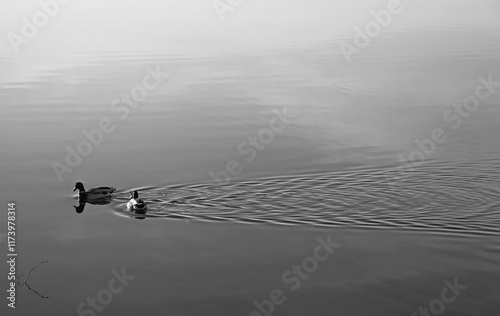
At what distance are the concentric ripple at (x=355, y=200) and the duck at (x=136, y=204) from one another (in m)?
0.23

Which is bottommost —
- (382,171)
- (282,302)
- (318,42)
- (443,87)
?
(282,302)

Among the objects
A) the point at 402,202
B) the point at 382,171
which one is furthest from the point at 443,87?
the point at 402,202

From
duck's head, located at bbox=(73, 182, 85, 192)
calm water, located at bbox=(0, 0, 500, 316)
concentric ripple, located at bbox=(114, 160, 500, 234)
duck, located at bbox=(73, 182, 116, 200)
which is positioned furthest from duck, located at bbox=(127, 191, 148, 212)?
duck's head, located at bbox=(73, 182, 85, 192)

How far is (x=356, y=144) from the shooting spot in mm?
35156

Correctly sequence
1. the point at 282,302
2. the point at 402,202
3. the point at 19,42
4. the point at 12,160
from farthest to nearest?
the point at 19,42
the point at 12,160
the point at 402,202
the point at 282,302

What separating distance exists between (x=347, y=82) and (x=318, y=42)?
2059cm

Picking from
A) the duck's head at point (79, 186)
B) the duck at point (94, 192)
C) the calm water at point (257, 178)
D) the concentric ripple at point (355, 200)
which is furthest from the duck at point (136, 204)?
the duck's head at point (79, 186)

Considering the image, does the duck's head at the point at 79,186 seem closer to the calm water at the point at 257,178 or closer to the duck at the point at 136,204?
the calm water at the point at 257,178

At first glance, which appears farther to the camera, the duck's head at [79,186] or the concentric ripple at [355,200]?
the duck's head at [79,186]

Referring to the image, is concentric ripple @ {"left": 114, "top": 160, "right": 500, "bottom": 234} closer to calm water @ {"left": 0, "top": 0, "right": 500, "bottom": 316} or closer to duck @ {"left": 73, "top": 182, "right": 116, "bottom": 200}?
calm water @ {"left": 0, "top": 0, "right": 500, "bottom": 316}

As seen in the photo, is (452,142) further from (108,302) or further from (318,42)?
(318,42)

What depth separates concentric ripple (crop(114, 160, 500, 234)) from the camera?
2547cm

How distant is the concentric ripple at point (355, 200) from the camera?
25469 mm

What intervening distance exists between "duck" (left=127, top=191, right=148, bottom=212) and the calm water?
40cm
